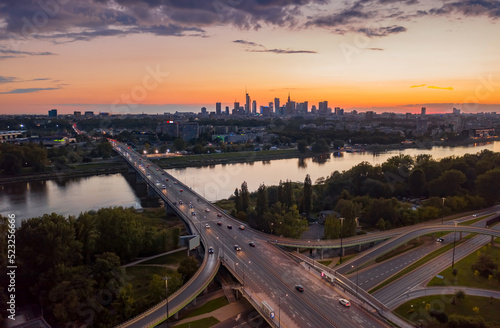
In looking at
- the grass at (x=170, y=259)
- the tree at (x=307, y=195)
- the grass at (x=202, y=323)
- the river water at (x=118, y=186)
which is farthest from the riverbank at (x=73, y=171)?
the grass at (x=202, y=323)

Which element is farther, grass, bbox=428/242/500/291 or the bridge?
grass, bbox=428/242/500/291

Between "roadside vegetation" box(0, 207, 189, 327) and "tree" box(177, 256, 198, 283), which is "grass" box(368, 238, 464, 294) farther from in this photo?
"roadside vegetation" box(0, 207, 189, 327)

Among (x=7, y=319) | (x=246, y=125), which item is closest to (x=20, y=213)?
(x=7, y=319)

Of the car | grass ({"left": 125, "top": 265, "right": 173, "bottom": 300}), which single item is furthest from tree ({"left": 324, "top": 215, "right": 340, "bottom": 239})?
grass ({"left": 125, "top": 265, "right": 173, "bottom": 300})

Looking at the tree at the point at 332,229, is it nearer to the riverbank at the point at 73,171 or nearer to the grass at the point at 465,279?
the grass at the point at 465,279

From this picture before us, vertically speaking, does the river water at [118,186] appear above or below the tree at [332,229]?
below

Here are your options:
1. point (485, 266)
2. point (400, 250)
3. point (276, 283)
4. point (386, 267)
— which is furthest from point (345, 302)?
point (400, 250)
